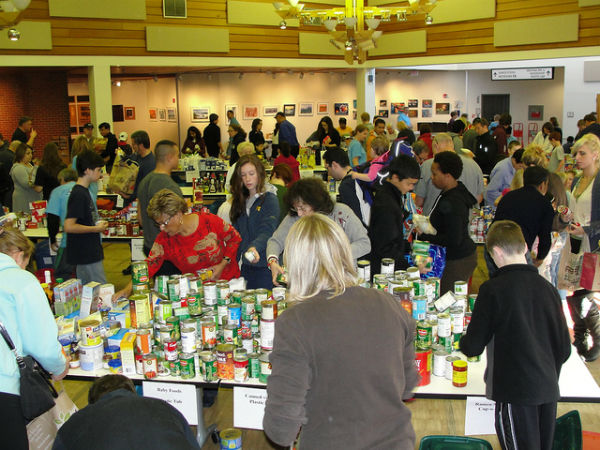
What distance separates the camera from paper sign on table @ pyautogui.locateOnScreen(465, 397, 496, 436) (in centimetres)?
286

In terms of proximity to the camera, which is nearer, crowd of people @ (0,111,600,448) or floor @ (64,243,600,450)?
crowd of people @ (0,111,600,448)

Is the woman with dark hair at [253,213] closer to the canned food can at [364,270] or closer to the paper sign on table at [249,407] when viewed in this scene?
the canned food can at [364,270]

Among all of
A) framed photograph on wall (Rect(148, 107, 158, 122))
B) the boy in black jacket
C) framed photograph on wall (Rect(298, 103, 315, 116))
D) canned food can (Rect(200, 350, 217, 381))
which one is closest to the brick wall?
framed photograph on wall (Rect(148, 107, 158, 122))

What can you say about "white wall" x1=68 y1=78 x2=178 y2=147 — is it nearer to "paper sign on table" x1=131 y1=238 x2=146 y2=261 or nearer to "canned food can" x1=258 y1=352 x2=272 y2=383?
"paper sign on table" x1=131 y1=238 x2=146 y2=261

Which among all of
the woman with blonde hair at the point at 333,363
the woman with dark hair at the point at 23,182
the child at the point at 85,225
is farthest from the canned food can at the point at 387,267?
the woman with dark hair at the point at 23,182

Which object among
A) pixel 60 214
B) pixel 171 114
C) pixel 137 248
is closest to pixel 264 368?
pixel 60 214

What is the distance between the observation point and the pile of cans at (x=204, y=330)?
3.00 metres

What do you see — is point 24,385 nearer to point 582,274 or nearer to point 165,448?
point 165,448

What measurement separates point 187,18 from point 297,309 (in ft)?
38.5

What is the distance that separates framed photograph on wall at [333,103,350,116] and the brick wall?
6808 mm

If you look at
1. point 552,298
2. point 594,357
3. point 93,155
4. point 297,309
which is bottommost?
point 594,357

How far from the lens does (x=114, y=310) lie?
11.5 feet

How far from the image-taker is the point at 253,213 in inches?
169

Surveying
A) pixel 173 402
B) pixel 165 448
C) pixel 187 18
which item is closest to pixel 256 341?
pixel 173 402
